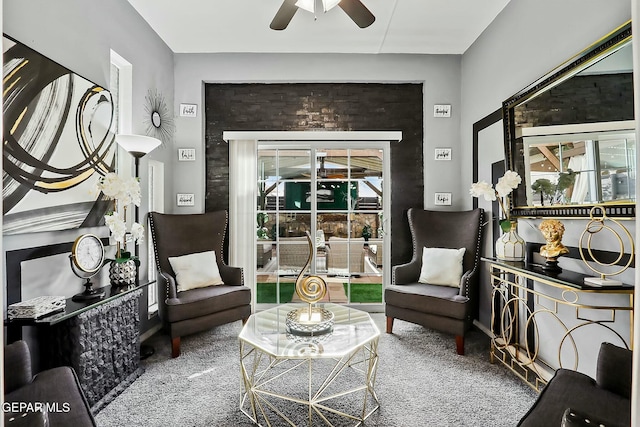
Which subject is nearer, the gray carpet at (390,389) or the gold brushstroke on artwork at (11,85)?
the gold brushstroke on artwork at (11,85)

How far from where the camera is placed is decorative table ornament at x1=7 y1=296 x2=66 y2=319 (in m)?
1.72

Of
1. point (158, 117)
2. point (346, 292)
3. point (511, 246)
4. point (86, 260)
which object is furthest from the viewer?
point (346, 292)

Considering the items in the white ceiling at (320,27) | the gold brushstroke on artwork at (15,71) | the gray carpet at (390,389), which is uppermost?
the white ceiling at (320,27)

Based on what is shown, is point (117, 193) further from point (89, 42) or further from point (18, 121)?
point (89, 42)

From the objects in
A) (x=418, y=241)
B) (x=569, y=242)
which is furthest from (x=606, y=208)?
(x=418, y=241)

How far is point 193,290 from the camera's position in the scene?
3088mm

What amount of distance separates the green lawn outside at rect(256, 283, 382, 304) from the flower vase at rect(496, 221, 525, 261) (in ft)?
5.39

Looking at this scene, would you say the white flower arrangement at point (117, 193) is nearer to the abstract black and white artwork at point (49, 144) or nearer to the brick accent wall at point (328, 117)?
the abstract black and white artwork at point (49, 144)

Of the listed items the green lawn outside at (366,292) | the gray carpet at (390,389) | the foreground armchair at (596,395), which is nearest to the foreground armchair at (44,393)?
the gray carpet at (390,389)

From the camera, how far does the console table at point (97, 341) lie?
1920 millimetres

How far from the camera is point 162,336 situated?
10.6 feet

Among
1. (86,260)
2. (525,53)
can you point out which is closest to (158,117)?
(86,260)

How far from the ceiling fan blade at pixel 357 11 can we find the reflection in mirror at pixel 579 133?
123 cm

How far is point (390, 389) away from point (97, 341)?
1.77 metres
